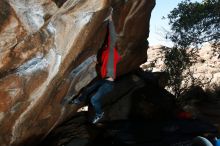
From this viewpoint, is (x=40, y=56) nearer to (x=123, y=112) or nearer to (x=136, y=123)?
(x=136, y=123)

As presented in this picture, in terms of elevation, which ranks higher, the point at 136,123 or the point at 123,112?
the point at 123,112

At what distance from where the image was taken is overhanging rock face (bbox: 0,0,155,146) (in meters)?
7.14

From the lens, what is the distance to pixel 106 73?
26.1ft

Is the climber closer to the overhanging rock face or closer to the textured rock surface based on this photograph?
the overhanging rock face

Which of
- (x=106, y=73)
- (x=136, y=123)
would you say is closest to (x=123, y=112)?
(x=136, y=123)

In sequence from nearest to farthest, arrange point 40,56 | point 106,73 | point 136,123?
point 40,56 < point 106,73 < point 136,123

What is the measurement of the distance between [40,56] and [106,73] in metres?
1.50

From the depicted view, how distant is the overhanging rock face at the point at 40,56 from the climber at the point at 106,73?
28cm

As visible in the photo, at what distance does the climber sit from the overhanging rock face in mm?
279

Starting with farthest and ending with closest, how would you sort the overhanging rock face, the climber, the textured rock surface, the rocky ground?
the textured rock surface → the rocky ground → the climber → the overhanging rock face

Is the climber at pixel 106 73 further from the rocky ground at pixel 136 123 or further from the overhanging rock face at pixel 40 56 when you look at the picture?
the rocky ground at pixel 136 123

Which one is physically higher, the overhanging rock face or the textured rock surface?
the overhanging rock face

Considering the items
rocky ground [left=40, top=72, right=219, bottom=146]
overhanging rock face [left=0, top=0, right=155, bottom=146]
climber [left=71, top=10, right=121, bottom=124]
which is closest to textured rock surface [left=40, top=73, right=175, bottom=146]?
rocky ground [left=40, top=72, right=219, bottom=146]

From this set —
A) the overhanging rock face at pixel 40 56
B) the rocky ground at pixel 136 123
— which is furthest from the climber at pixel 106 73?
the rocky ground at pixel 136 123
